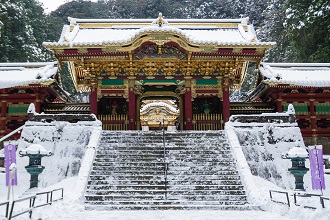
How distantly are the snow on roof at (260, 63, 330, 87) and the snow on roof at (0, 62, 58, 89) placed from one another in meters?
11.2

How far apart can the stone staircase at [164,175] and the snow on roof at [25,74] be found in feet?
20.4

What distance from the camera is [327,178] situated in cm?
1316

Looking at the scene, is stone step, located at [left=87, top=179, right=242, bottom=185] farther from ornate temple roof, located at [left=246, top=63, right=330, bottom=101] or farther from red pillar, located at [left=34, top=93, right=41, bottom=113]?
red pillar, located at [left=34, top=93, right=41, bottom=113]

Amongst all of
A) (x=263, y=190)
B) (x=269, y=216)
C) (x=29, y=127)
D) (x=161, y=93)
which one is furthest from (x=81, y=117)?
(x=269, y=216)

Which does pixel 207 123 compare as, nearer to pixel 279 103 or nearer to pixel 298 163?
pixel 279 103

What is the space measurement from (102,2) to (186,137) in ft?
208

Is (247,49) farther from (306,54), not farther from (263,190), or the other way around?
(306,54)

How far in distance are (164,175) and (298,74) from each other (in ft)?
40.2

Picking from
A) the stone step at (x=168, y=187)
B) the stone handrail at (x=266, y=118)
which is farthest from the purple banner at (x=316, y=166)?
the stone handrail at (x=266, y=118)

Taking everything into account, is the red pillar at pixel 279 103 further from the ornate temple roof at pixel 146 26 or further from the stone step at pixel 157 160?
the stone step at pixel 157 160

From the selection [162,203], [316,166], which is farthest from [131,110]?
[316,166]

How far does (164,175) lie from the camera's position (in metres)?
11.4

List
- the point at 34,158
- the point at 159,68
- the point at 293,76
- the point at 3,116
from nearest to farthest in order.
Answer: the point at 34,158
the point at 159,68
the point at 3,116
the point at 293,76

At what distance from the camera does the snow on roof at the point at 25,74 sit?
18.1 metres
